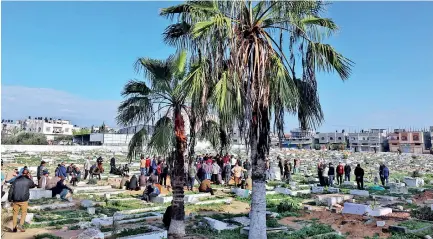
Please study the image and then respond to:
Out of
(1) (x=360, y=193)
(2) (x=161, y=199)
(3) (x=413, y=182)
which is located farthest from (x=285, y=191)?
(3) (x=413, y=182)

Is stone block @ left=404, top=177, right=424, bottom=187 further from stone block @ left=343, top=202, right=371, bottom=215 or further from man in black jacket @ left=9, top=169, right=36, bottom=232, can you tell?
man in black jacket @ left=9, top=169, right=36, bottom=232

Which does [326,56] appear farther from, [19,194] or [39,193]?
[39,193]

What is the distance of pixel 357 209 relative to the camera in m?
12.6

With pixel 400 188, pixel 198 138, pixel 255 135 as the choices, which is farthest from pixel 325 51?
pixel 400 188

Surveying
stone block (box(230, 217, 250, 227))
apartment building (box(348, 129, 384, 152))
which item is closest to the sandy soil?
stone block (box(230, 217, 250, 227))

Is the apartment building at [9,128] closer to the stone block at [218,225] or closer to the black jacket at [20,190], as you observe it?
the black jacket at [20,190]

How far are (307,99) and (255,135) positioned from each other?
5.12ft

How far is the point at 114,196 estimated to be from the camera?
16234mm

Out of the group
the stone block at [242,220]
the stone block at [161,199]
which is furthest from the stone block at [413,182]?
the stone block at [161,199]

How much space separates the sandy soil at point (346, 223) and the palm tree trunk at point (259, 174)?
3.19 m

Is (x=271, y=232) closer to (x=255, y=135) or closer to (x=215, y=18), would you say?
(x=255, y=135)

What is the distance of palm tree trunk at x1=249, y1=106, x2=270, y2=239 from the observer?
314 inches

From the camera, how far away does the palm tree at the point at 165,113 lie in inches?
352

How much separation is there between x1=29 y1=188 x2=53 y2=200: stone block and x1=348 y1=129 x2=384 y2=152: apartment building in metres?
111
